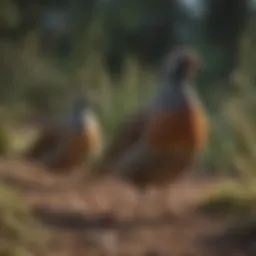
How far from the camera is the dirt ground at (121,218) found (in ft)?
3.08

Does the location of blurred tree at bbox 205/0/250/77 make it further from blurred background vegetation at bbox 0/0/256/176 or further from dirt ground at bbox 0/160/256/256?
dirt ground at bbox 0/160/256/256

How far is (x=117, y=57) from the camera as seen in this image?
108 centimetres

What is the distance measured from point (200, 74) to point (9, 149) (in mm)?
327

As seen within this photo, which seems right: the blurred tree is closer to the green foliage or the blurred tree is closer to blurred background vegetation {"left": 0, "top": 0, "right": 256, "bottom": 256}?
blurred background vegetation {"left": 0, "top": 0, "right": 256, "bottom": 256}

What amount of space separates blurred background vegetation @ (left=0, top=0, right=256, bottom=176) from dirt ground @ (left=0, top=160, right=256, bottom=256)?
65 millimetres

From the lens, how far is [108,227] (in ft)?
3.18

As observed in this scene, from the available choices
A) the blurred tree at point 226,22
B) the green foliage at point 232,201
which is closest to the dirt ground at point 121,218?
the green foliage at point 232,201

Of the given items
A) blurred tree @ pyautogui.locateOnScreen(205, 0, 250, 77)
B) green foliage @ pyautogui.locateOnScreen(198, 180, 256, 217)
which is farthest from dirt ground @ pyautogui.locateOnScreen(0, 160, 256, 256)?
blurred tree @ pyautogui.locateOnScreen(205, 0, 250, 77)

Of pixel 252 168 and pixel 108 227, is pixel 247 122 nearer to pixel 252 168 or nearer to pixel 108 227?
pixel 252 168

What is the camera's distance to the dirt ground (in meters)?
0.94

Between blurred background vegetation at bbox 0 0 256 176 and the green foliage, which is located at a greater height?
blurred background vegetation at bbox 0 0 256 176

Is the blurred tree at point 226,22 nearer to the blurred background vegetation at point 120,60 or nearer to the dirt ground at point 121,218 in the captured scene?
the blurred background vegetation at point 120,60

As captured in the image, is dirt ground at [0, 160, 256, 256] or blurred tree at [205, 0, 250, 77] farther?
blurred tree at [205, 0, 250, 77]

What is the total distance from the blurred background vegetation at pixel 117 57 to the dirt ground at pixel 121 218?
0.21ft
